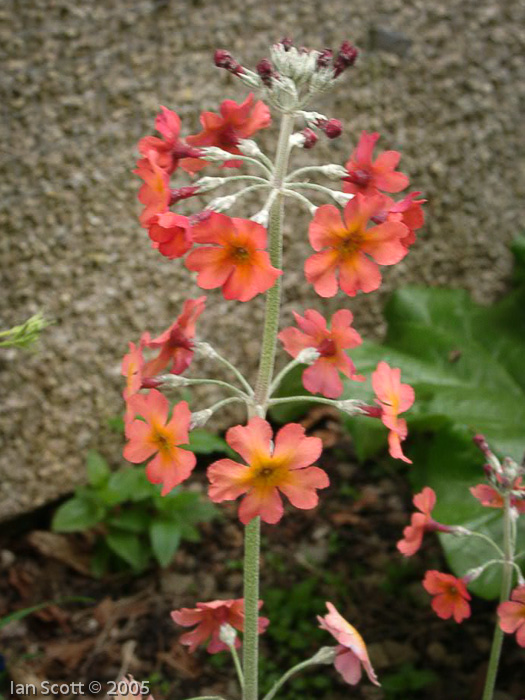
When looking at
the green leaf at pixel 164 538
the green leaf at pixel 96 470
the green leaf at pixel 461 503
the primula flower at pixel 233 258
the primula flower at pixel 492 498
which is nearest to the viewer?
the primula flower at pixel 233 258

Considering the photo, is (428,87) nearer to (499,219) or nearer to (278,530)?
(499,219)

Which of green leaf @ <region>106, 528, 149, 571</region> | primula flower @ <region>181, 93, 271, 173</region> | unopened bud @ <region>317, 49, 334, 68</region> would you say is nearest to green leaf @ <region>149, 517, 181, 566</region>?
green leaf @ <region>106, 528, 149, 571</region>

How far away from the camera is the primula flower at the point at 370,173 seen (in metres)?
1.20

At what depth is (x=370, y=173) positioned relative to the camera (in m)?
1.22

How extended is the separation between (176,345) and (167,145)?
0.95ft

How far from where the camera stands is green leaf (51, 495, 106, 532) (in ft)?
7.52

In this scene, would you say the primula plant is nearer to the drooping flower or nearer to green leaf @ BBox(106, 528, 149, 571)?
the drooping flower

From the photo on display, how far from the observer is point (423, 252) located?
9.88ft

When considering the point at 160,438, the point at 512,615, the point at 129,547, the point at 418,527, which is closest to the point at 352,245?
the point at 160,438

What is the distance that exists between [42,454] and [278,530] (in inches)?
29.8

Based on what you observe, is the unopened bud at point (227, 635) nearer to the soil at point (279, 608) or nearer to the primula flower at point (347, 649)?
the primula flower at point (347, 649)

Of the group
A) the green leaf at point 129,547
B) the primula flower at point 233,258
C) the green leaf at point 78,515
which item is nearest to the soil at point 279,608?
the green leaf at point 129,547

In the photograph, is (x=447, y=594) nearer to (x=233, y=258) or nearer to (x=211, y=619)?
(x=211, y=619)

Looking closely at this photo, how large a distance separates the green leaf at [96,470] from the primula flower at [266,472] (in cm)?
135
